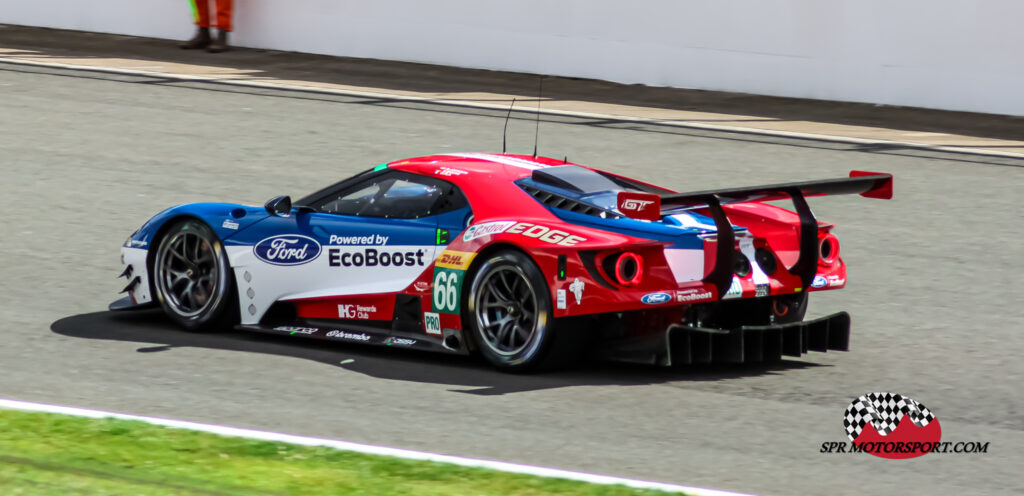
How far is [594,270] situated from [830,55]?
12381mm

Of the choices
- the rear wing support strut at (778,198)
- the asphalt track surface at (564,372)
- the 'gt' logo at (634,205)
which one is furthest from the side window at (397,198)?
the rear wing support strut at (778,198)

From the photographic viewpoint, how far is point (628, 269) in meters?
8.02

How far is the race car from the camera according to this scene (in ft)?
26.4

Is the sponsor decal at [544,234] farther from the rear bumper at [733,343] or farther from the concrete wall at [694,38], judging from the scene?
the concrete wall at [694,38]

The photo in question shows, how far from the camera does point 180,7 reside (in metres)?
23.9

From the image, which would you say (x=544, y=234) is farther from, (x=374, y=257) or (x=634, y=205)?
(x=374, y=257)

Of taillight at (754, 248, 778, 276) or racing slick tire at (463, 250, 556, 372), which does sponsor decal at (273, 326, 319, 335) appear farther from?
taillight at (754, 248, 778, 276)

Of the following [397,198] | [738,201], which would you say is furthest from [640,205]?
[397,198]

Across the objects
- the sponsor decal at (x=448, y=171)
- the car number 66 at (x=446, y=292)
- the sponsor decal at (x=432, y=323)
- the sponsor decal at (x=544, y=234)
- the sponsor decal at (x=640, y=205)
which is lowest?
the sponsor decal at (x=432, y=323)

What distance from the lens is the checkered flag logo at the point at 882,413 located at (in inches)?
293

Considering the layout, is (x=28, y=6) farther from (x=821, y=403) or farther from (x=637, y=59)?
(x=821, y=403)

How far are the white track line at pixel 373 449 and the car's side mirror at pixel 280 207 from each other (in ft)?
6.99

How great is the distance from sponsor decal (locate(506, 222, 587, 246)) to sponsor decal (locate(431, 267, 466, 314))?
396 millimetres
